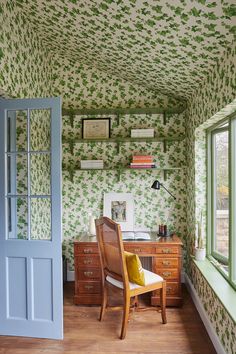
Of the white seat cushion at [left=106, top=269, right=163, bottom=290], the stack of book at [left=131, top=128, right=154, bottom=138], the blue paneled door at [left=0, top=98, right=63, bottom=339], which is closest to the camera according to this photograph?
the blue paneled door at [left=0, top=98, right=63, bottom=339]

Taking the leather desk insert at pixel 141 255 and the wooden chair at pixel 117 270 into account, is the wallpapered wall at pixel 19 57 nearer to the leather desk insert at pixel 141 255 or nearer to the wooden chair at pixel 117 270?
the wooden chair at pixel 117 270

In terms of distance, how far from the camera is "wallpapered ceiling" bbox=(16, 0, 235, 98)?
194 centimetres

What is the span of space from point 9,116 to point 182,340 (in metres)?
2.64

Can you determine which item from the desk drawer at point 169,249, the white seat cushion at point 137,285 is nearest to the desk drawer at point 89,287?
the white seat cushion at point 137,285

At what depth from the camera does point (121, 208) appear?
150 inches

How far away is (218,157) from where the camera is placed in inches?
121

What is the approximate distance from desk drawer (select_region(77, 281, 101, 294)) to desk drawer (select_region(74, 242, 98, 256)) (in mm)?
337

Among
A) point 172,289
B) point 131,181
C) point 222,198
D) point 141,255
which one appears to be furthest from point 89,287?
point 222,198

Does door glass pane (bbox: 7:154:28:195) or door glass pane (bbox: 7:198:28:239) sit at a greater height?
door glass pane (bbox: 7:154:28:195)

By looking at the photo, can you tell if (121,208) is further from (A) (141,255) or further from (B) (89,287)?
(B) (89,287)

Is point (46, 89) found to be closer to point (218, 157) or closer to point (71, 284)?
point (218, 157)

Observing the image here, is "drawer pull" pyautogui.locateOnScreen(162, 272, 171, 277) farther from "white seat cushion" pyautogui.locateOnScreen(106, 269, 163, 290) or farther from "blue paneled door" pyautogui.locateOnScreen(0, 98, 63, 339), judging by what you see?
"blue paneled door" pyautogui.locateOnScreen(0, 98, 63, 339)

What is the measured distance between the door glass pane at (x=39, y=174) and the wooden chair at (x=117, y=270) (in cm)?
92

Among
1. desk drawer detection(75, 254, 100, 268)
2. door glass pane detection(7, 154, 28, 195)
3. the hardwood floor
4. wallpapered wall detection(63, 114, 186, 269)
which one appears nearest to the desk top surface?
desk drawer detection(75, 254, 100, 268)
